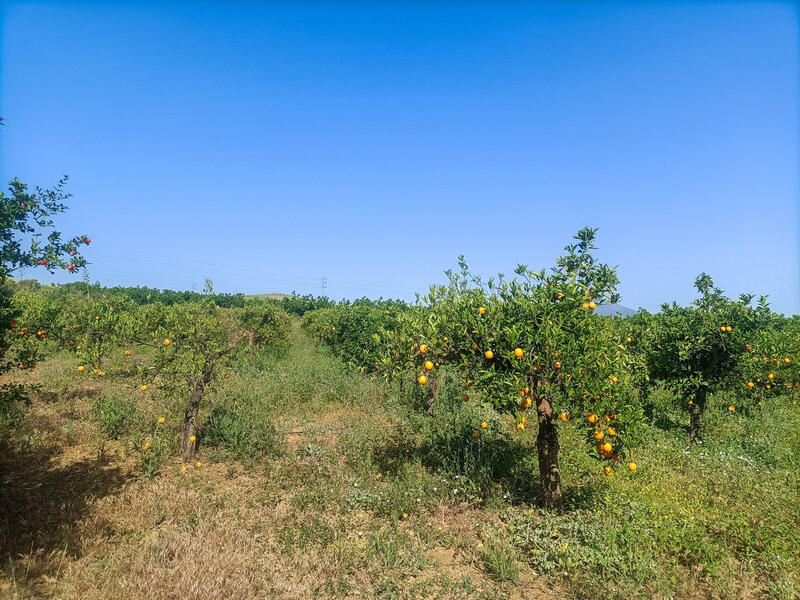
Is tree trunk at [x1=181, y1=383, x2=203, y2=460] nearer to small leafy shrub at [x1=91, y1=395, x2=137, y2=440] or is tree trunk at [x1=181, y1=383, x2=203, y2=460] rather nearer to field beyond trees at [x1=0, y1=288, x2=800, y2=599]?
field beyond trees at [x1=0, y1=288, x2=800, y2=599]

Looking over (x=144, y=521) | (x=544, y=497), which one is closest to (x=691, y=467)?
(x=544, y=497)

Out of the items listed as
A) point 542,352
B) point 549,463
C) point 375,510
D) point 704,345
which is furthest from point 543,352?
point 704,345

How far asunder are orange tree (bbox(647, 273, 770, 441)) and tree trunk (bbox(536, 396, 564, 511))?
551 cm

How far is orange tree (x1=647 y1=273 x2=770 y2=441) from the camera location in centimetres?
921

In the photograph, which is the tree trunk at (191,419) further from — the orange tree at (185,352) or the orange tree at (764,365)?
the orange tree at (764,365)

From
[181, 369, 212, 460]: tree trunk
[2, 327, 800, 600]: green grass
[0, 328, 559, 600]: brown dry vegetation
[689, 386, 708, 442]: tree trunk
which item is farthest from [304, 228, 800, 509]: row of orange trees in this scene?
[181, 369, 212, 460]: tree trunk

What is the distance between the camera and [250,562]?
188 inches

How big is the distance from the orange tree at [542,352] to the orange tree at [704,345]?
4.62 meters

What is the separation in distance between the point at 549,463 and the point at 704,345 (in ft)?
20.5

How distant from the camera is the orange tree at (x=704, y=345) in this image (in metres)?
9.21

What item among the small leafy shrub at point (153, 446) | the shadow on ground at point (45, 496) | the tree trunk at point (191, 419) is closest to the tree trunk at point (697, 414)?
the tree trunk at point (191, 419)

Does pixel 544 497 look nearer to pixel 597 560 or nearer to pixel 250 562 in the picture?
pixel 597 560

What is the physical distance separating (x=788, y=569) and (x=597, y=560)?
7.41 ft

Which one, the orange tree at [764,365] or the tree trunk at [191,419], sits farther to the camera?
the orange tree at [764,365]
